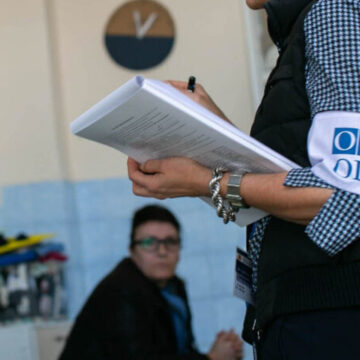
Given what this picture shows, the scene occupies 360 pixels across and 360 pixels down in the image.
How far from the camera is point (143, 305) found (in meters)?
2.65

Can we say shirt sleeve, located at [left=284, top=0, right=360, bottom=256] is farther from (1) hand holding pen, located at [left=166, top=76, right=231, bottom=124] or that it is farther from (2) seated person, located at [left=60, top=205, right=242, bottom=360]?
(2) seated person, located at [left=60, top=205, right=242, bottom=360]

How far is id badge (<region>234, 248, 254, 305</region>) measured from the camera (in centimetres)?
123

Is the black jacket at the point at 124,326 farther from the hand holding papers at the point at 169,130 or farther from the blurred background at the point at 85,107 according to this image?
the hand holding papers at the point at 169,130

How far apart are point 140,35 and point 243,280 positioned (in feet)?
10.2

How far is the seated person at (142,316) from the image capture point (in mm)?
2580

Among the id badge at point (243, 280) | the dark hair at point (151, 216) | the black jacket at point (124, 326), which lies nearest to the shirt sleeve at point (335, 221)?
the id badge at point (243, 280)

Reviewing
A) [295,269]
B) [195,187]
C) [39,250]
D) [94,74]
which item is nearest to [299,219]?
[295,269]

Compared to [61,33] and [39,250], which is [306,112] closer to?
[39,250]

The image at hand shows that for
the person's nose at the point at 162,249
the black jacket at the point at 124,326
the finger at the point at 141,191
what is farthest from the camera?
the person's nose at the point at 162,249

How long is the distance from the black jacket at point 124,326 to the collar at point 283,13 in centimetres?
168

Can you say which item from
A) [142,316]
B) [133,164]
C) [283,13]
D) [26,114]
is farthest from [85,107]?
[283,13]

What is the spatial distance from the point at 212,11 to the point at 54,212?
1559mm

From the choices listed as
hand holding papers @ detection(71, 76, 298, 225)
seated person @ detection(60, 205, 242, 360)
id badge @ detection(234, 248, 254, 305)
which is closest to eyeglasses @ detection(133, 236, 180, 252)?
seated person @ detection(60, 205, 242, 360)

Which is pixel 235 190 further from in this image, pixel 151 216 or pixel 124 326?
pixel 151 216
